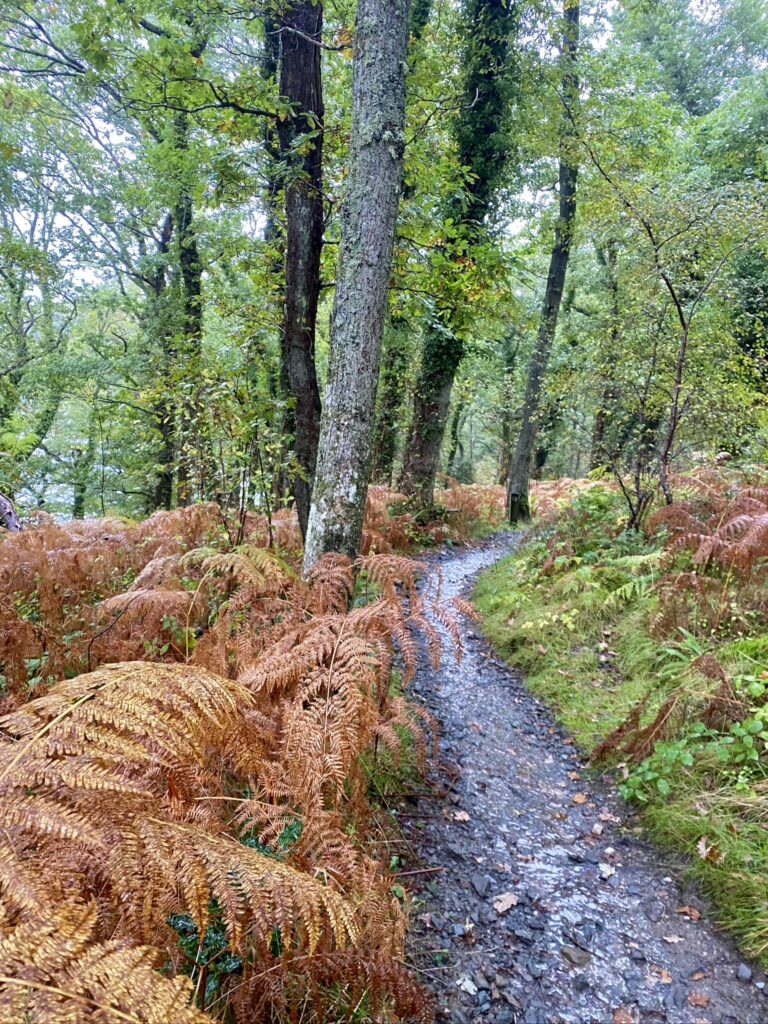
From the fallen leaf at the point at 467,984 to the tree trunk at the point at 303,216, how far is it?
4389 mm

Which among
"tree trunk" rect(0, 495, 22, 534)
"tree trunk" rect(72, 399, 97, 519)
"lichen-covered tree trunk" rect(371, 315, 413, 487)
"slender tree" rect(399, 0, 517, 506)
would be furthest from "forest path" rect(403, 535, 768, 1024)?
"tree trunk" rect(72, 399, 97, 519)

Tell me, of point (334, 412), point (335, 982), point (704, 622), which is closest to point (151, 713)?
point (335, 982)

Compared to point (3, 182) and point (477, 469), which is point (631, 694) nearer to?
point (3, 182)

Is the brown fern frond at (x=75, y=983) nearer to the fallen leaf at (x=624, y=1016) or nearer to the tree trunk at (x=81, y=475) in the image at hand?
the fallen leaf at (x=624, y=1016)

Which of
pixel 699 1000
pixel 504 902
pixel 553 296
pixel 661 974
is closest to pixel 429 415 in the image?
pixel 553 296

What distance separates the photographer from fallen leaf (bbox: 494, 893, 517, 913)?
3.10 metres

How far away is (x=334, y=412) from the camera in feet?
14.8

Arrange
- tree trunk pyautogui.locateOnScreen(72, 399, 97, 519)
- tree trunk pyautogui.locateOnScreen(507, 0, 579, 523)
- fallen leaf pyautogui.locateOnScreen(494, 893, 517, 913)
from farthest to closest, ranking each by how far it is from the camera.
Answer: tree trunk pyautogui.locateOnScreen(72, 399, 97, 519), tree trunk pyautogui.locateOnScreen(507, 0, 579, 523), fallen leaf pyautogui.locateOnScreen(494, 893, 517, 913)

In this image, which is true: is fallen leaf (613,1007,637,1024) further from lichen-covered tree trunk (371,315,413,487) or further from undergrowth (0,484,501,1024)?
lichen-covered tree trunk (371,315,413,487)

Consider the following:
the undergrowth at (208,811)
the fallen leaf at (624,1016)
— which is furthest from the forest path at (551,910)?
the undergrowth at (208,811)

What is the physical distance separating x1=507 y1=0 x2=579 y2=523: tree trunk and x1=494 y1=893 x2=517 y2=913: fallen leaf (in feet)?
32.8

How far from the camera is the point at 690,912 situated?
299 cm

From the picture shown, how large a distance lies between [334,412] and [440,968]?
3.74 meters

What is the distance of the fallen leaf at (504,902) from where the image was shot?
310 cm
